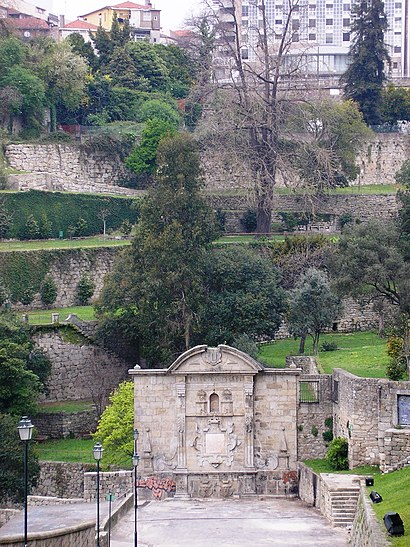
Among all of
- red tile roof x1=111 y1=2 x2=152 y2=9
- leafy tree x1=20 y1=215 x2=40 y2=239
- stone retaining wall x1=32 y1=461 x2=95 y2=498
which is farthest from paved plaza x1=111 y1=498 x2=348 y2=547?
red tile roof x1=111 y1=2 x2=152 y2=9

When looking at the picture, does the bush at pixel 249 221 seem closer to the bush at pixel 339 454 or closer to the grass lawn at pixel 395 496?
the bush at pixel 339 454

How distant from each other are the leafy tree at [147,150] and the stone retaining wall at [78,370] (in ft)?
56.7

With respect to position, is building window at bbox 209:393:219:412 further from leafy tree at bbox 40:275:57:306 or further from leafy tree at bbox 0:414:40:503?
leafy tree at bbox 40:275:57:306

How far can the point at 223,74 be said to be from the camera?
7456 centimetres

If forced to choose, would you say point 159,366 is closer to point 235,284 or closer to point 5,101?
point 235,284

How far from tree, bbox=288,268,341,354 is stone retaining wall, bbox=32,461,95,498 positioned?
9.55 m

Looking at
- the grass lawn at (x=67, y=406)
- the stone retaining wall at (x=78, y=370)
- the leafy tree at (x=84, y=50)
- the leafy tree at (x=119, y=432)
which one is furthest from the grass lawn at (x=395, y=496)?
the leafy tree at (x=84, y=50)

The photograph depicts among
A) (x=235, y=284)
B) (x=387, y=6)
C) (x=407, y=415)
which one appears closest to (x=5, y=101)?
(x=235, y=284)

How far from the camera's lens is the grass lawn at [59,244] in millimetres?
58438

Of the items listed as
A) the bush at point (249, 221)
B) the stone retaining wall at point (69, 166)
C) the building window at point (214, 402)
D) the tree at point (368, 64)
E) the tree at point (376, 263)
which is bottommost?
the building window at point (214, 402)

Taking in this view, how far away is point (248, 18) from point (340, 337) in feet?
179

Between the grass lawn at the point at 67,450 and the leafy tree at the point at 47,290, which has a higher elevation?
the leafy tree at the point at 47,290

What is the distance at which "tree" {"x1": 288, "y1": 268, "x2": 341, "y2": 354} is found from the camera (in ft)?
170

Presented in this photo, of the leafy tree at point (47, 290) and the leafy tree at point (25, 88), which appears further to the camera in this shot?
the leafy tree at point (25, 88)
